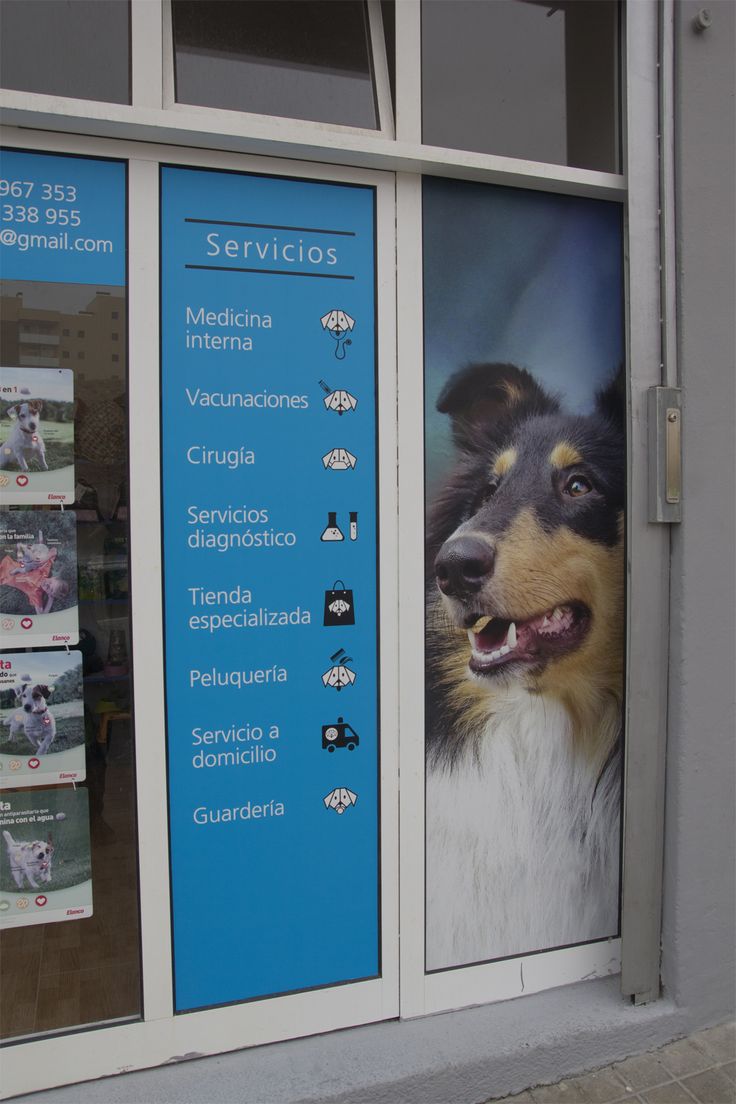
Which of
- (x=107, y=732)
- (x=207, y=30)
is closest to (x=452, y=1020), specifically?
(x=107, y=732)

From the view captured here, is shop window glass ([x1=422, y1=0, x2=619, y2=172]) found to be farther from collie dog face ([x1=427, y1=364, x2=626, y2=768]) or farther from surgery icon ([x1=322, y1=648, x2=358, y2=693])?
surgery icon ([x1=322, y1=648, x2=358, y2=693])

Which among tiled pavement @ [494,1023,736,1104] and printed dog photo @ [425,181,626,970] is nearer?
tiled pavement @ [494,1023,736,1104]

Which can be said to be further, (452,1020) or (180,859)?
(452,1020)

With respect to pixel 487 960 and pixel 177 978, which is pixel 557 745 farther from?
pixel 177 978

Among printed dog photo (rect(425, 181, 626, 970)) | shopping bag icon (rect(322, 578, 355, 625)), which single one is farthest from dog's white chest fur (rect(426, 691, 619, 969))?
shopping bag icon (rect(322, 578, 355, 625))

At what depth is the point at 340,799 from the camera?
2.95 m

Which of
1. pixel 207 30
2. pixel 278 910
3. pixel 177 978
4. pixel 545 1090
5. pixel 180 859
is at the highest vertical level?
pixel 207 30

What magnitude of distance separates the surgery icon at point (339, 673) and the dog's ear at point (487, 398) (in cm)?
90

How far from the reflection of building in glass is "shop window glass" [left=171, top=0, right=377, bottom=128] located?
0.78 metres

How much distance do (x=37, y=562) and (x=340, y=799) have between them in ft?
4.40

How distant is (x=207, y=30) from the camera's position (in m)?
2.77

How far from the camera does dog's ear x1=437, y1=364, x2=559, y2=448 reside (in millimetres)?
3008

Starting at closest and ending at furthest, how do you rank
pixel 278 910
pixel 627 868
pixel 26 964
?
pixel 26 964 → pixel 278 910 → pixel 627 868

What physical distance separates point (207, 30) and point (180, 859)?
9.32 feet
